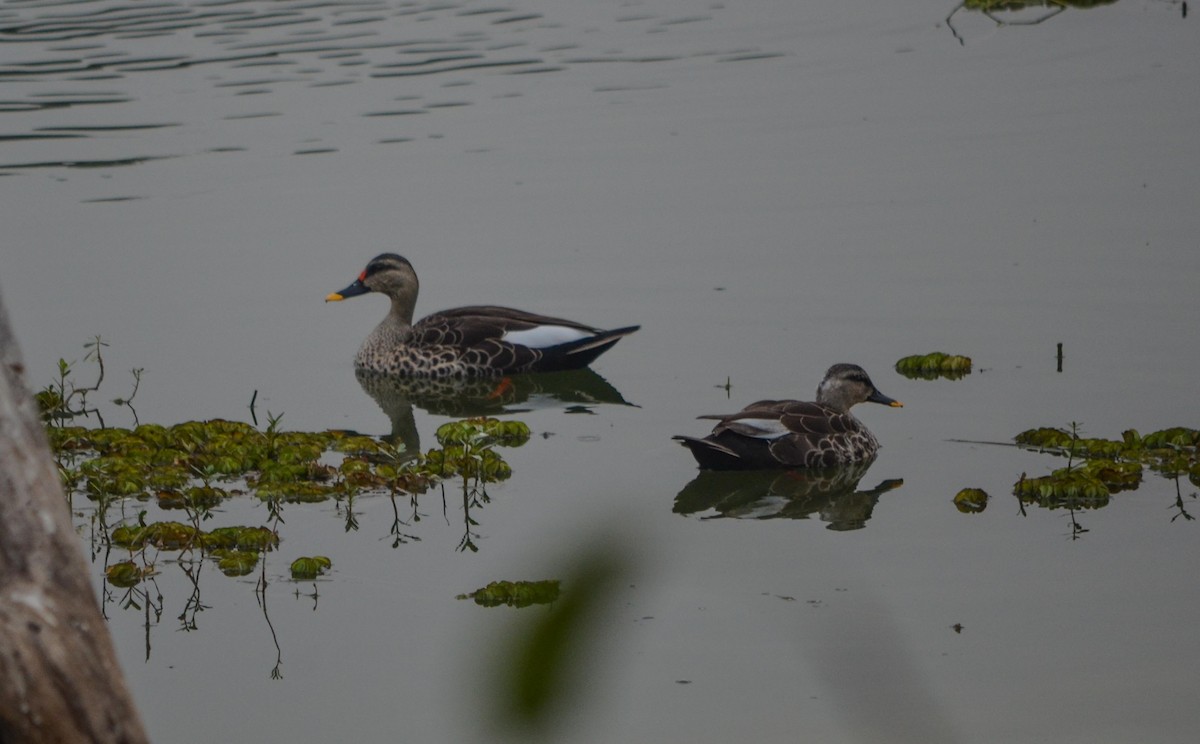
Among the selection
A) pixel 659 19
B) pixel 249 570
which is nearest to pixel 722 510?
pixel 249 570

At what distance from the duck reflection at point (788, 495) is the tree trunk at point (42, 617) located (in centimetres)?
633

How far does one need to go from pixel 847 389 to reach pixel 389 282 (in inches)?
182

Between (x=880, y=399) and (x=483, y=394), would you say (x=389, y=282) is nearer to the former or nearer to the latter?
(x=483, y=394)

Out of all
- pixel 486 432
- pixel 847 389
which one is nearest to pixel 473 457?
pixel 486 432

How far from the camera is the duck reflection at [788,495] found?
9172 millimetres

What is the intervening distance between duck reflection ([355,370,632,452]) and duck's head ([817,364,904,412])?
1603 millimetres

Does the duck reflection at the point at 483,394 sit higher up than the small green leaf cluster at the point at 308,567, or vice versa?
the small green leaf cluster at the point at 308,567

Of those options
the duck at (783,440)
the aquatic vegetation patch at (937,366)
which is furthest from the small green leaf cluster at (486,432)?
the aquatic vegetation patch at (937,366)

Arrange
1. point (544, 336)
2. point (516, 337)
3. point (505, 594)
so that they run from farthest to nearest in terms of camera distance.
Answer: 1. point (516, 337)
2. point (544, 336)
3. point (505, 594)

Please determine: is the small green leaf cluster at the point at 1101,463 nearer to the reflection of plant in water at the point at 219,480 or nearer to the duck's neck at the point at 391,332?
the reflection of plant in water at the point at 219,480

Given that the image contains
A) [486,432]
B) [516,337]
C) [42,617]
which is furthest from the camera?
[516,337]

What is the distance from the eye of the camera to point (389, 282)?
13680mm

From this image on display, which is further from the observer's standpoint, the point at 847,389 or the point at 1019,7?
the point at 1019,7

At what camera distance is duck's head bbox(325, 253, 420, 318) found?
13.6 meters
